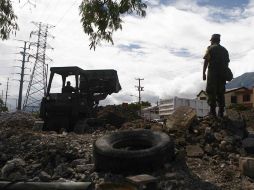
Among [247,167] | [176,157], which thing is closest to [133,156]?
[176,157]

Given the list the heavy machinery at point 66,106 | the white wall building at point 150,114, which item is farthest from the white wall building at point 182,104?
the heavy machinery at point 66,106

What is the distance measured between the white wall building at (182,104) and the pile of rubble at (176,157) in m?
11.5

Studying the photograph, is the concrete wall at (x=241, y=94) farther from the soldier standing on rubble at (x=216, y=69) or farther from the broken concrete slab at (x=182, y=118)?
the broken concrete slab at (x=182, y=118)

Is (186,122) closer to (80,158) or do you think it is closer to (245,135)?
(245,135)

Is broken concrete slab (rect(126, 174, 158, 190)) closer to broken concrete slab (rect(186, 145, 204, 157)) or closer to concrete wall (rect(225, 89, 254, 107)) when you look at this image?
broken concrete slab (rect(186, 145, 204, 157))

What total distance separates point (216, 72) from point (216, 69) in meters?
0.08

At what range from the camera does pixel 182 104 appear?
23.0 m

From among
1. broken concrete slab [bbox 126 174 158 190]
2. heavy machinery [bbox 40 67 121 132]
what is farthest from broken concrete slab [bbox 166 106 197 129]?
heavy machinery [bbox 40 67 121 132]

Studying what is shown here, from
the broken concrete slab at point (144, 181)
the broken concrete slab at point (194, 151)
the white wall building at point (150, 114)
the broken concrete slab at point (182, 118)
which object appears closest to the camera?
the broken concrete slab at point (144, 181)

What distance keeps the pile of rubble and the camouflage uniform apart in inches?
26.4

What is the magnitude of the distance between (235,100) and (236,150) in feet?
171

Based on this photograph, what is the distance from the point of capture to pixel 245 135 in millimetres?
10180

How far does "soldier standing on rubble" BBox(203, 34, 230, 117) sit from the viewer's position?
10.6 m

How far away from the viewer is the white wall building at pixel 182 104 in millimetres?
22062
